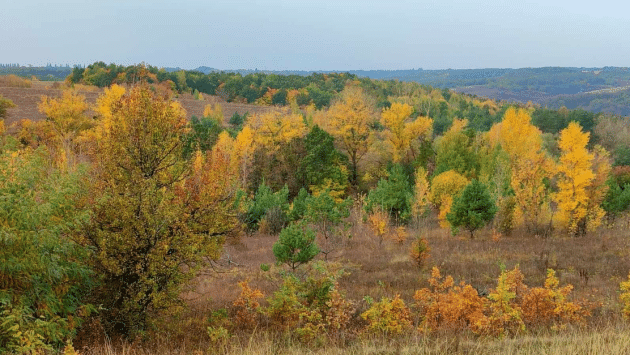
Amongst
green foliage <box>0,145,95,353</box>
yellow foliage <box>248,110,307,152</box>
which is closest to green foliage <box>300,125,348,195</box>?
yellow foliage <box>248,110,307,152</box>

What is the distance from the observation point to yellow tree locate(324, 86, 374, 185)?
49750 mm

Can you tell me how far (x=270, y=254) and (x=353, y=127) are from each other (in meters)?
26.1

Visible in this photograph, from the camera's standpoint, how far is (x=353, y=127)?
49656 millimetres

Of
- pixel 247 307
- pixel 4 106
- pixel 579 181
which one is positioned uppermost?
pixel 4 106

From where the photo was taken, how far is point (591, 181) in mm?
27609

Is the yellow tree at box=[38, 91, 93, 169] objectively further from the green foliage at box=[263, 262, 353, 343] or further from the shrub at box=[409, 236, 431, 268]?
the green foliage at box=[263, 262, 353, 343]

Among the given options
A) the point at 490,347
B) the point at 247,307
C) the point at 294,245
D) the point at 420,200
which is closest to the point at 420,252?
the point at 294,245

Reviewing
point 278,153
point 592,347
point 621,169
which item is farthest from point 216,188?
point 621,169

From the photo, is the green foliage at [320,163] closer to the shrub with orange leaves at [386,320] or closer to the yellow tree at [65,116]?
the yellow tree at [65,116]

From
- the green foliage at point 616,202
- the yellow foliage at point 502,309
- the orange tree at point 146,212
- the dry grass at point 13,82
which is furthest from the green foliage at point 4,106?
the green foliage at point 616,202

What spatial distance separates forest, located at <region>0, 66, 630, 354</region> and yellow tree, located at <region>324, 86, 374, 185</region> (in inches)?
197

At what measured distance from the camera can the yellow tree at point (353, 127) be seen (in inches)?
1959

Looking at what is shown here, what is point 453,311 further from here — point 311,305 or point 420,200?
point 420,200

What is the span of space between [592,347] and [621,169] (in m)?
51.2
